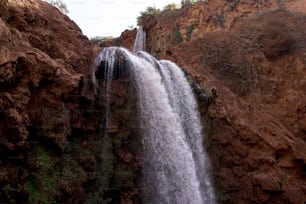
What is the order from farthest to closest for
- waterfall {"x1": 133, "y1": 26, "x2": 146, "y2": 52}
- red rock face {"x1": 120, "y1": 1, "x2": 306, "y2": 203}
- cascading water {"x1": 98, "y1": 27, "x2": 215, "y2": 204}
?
waterfall {"x1": 133, "y1": 26, "x2": 146, "y2": 52}
red rock face {"x1": 120, "y1": 1, "x2": 306, "y2": 203}
cascading water {"x1": 98, "y1": 27, "x2": 215, "y2": 204}

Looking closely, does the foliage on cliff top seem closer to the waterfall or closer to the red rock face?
the waterfall

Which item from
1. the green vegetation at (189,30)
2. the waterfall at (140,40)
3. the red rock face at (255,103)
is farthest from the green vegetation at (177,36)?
the red rock face at (255,103)

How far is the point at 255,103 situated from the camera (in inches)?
704

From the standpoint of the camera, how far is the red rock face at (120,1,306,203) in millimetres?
14492

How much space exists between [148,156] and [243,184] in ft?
12.4

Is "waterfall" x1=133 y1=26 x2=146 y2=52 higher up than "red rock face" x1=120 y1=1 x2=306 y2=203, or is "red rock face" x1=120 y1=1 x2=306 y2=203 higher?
"waterfall" x1=133 y1=26 x2=146 y2=52

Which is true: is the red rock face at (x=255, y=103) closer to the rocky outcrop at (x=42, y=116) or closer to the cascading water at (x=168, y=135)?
the cascading water at (x=168, y=135)

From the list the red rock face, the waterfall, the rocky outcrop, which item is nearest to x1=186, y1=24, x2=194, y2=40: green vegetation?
the waterfall

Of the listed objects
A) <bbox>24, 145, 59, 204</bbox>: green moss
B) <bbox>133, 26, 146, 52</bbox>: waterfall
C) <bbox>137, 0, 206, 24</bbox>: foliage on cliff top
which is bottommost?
<bbox>24, 145, 59, 204</bbox>: green moss

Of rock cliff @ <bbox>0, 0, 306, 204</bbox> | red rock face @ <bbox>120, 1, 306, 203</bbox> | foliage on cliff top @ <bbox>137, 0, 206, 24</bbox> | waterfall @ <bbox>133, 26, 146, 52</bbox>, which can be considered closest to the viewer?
rock cliff @ <bbox>0, 0, 306, 204</bbox>

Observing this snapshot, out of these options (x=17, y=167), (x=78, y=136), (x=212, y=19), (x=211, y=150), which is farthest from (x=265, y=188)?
(x=212, y=19)

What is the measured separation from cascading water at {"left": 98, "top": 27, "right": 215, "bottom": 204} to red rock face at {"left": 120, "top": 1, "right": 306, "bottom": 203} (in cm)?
66

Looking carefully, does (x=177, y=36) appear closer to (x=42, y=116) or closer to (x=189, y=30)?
(x=189, y=30)

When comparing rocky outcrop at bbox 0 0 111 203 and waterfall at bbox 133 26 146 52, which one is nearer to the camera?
rocky outcrop at bbox 0 0 111 203
